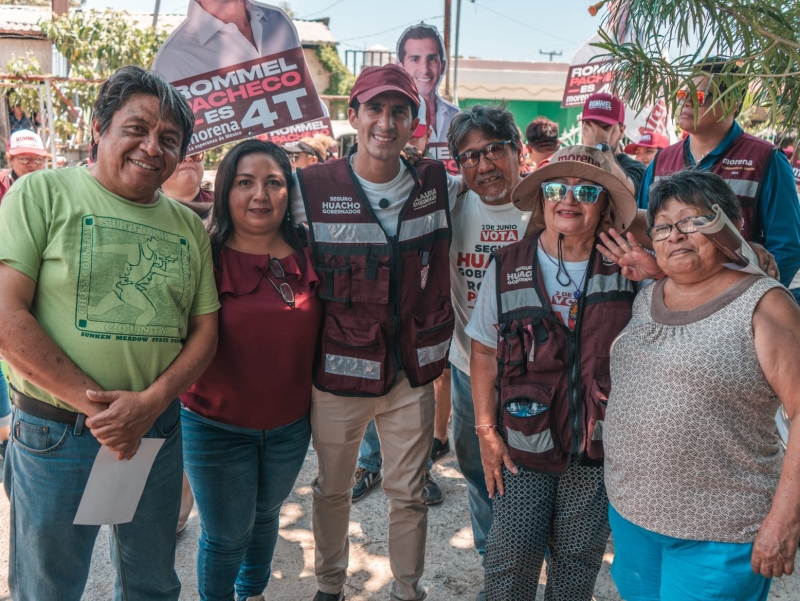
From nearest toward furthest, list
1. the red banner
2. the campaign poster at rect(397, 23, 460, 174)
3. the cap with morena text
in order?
the red banner
the cap with morena text
the campaign poster at rect(397, 23, 460, 174)

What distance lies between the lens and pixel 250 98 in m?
4.06

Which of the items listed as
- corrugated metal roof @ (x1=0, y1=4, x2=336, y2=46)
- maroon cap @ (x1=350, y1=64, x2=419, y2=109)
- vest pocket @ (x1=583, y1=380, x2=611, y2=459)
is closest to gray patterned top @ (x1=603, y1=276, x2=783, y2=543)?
vest pocket @ (x1=583, y1=380, x2=611, y2=459)

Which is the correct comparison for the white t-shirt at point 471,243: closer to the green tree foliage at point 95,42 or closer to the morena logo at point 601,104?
the morena logo at point 601,104

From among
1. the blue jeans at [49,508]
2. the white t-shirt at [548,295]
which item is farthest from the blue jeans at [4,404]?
the white t-shirt at [548,295]

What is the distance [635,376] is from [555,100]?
26.7m

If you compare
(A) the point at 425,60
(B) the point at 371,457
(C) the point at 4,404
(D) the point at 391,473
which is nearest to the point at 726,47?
(D) the point at 391,473

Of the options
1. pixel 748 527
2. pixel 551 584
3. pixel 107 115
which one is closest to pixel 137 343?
pixel 107 115

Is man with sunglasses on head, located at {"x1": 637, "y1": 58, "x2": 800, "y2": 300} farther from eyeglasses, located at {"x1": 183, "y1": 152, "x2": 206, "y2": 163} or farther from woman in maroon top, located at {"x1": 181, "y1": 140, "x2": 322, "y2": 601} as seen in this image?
eyeglasses, located at {"x1": 183, "y1": 152, "x2": 206, "y2": 163}

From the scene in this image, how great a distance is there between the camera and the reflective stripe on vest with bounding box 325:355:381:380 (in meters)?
2.76

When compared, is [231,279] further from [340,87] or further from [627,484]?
[340,87]

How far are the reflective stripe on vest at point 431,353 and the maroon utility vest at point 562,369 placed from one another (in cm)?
50

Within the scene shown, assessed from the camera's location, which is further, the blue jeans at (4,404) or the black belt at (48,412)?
the blue jeans at (4,404)

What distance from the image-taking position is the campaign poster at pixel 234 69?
3.99 m

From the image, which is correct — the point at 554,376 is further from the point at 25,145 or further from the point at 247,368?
the point at 25,145
